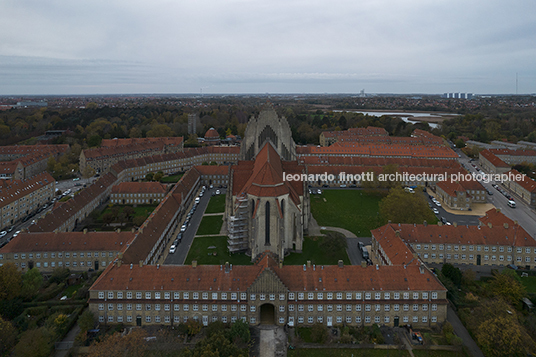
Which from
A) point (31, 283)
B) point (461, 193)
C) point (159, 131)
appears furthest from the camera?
point (159, 131)

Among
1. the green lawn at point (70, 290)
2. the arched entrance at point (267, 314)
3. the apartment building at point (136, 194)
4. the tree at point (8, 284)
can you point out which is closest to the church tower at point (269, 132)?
the apartment building at point (136, 194)

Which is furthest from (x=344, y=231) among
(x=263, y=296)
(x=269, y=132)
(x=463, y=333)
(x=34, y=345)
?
(x=34, y=345)

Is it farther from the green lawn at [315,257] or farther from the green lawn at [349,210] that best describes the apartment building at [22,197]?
the green lawn at [349,210]

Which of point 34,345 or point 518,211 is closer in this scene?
point 34,345

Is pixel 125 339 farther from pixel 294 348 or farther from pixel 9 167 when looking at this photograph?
pixel 9 167

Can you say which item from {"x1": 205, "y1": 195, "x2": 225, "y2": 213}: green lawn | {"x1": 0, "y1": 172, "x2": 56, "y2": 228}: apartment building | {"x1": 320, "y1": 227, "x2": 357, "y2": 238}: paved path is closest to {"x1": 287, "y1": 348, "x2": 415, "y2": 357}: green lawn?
{"x1": 320, "y1": 227, "x2": 357, "y2": 238}: paved path

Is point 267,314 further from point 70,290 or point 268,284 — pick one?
point 70,290
